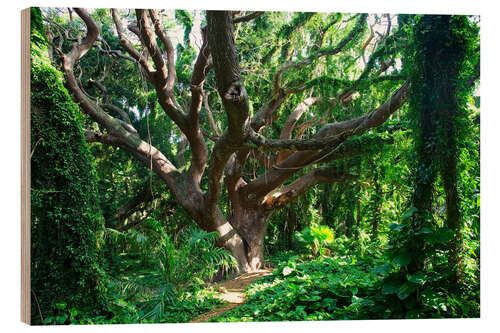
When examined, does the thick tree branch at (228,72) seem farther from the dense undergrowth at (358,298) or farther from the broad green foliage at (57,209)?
the dense undergrowth at (358,298)

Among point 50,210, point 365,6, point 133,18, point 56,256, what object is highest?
point 133,18

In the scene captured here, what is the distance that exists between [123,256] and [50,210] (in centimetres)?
432

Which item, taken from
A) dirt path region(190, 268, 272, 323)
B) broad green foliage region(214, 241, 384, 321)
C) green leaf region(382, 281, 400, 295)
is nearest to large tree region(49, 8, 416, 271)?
dirt path region(190, 268, 272, 323)

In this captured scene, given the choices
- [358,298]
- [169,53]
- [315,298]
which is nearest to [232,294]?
[315,298]

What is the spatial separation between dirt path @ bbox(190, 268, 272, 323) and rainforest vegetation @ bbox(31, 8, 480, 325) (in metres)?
0.04

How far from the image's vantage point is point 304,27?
5.88m

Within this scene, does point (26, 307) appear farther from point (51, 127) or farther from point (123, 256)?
point (123, 256)

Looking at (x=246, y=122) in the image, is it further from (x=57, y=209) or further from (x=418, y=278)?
(x=418, y=278)

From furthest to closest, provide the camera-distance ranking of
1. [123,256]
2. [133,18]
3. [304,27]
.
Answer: [123,256] < [304,27] < [133,18]

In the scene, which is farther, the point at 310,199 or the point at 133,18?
the point at 310,199

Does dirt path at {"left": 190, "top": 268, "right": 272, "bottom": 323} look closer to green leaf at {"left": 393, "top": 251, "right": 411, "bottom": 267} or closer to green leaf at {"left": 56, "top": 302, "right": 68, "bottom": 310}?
green leaf at {"left": 56, "top": 302, "right": 68, "bottom": 310}

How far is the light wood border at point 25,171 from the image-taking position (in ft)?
10.4

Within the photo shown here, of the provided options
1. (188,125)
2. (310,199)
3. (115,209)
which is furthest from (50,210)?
(310,199)

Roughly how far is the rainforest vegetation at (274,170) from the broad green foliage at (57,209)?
0.04ft
